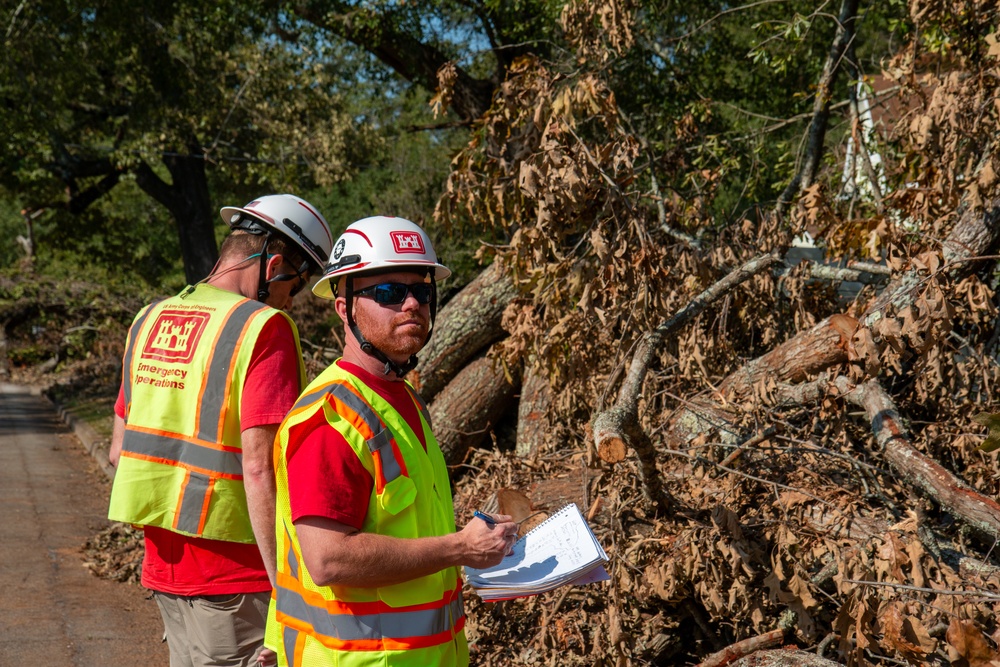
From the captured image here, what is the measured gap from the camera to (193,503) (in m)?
2.80

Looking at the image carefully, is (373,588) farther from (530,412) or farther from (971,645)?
(530,412)

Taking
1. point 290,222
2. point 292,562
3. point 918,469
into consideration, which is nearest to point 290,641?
point 292,562

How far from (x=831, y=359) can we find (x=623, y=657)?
2113mm

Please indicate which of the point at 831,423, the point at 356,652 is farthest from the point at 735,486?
the point at 356,652

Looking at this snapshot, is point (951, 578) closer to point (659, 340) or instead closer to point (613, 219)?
point (659, 340)

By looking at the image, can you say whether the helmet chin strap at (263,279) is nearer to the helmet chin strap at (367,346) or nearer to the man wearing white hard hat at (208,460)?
the man wearing white hard hat at (208,460)

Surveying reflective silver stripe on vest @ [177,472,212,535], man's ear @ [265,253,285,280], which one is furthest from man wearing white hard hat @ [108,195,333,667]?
man's ear @ [265,253,285,280]

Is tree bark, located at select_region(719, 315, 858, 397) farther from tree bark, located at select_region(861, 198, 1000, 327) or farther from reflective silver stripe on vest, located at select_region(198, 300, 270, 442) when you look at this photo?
reflective silver stripe on vest, located at select_region(198, 300, 270, 442)

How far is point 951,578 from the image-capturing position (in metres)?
3.40

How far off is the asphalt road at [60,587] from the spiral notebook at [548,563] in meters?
3.30

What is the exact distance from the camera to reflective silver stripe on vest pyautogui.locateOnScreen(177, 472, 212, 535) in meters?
2.79

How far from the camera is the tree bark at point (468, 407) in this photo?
7.01 m

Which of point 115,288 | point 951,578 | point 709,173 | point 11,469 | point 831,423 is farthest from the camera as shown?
point 115,288

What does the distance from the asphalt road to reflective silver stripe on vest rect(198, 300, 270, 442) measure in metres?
2.84
